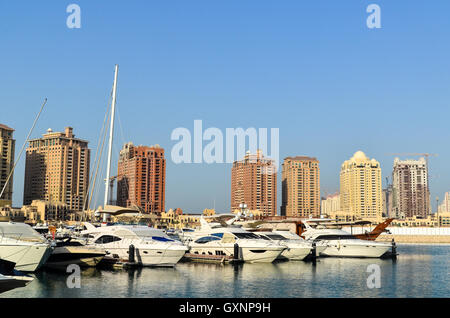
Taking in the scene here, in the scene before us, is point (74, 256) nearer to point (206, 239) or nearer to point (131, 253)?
point (131, 253)

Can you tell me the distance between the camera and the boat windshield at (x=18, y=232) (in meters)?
33.5

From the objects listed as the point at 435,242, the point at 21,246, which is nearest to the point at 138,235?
the point at 21,246

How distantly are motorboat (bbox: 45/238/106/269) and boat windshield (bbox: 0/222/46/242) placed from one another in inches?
119

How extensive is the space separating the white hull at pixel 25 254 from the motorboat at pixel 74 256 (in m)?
3.90

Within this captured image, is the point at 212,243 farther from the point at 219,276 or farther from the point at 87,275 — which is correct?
the point at 87,275

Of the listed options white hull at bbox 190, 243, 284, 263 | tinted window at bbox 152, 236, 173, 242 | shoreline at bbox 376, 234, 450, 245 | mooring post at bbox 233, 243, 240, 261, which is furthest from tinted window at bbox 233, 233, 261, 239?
shoreline at bbox 376, 234, 450, 245

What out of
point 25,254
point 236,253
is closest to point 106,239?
point 25,254

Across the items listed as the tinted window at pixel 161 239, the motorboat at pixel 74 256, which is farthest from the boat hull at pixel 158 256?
the motorboat at pixel 74 256

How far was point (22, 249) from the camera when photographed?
31688mm

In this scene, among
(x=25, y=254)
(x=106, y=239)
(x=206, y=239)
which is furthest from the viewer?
(x=206, y=239)

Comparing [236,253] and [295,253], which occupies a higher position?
[236,253]

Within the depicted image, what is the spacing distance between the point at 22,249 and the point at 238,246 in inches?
757

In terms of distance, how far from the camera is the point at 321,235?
188ft

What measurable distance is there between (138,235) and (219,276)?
8.38 m
